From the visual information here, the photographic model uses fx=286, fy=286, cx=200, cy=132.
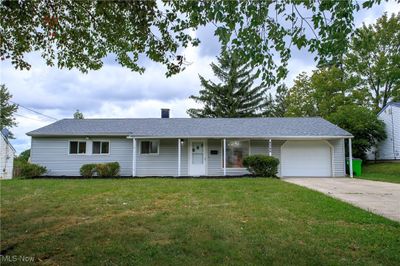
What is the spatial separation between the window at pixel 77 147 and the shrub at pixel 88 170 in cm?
138

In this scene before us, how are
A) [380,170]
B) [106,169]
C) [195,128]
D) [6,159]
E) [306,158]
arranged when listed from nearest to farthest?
1. [106,169]
2. [306,158]
3. [195,128]
4. [380,170]
5. [6,159]

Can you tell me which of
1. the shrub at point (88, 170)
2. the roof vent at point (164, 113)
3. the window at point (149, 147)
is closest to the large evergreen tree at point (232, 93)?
→ the roof vent at point (164, 113)

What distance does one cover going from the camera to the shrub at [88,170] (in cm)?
1510

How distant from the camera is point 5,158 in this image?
19734mm

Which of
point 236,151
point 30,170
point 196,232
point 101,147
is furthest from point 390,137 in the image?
point 30,170

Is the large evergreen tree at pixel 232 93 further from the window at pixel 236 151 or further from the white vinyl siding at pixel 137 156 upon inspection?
the white vinyl siding at pixel 137 156

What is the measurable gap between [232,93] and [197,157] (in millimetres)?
18881

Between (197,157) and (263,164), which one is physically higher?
(197,157)

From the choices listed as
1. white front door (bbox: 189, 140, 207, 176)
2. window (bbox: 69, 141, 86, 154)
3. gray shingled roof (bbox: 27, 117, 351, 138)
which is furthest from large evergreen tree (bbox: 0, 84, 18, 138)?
white front door (bbox: 189, 140, 207, 176)

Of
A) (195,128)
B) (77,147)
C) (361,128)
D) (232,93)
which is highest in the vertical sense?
(232,93)

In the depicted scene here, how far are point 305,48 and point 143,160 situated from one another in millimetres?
13474

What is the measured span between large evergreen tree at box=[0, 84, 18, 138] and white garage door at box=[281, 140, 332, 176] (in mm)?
35016

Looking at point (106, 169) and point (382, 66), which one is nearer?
point (106, 169)

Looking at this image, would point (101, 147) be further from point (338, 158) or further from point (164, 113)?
point (338, 158)
